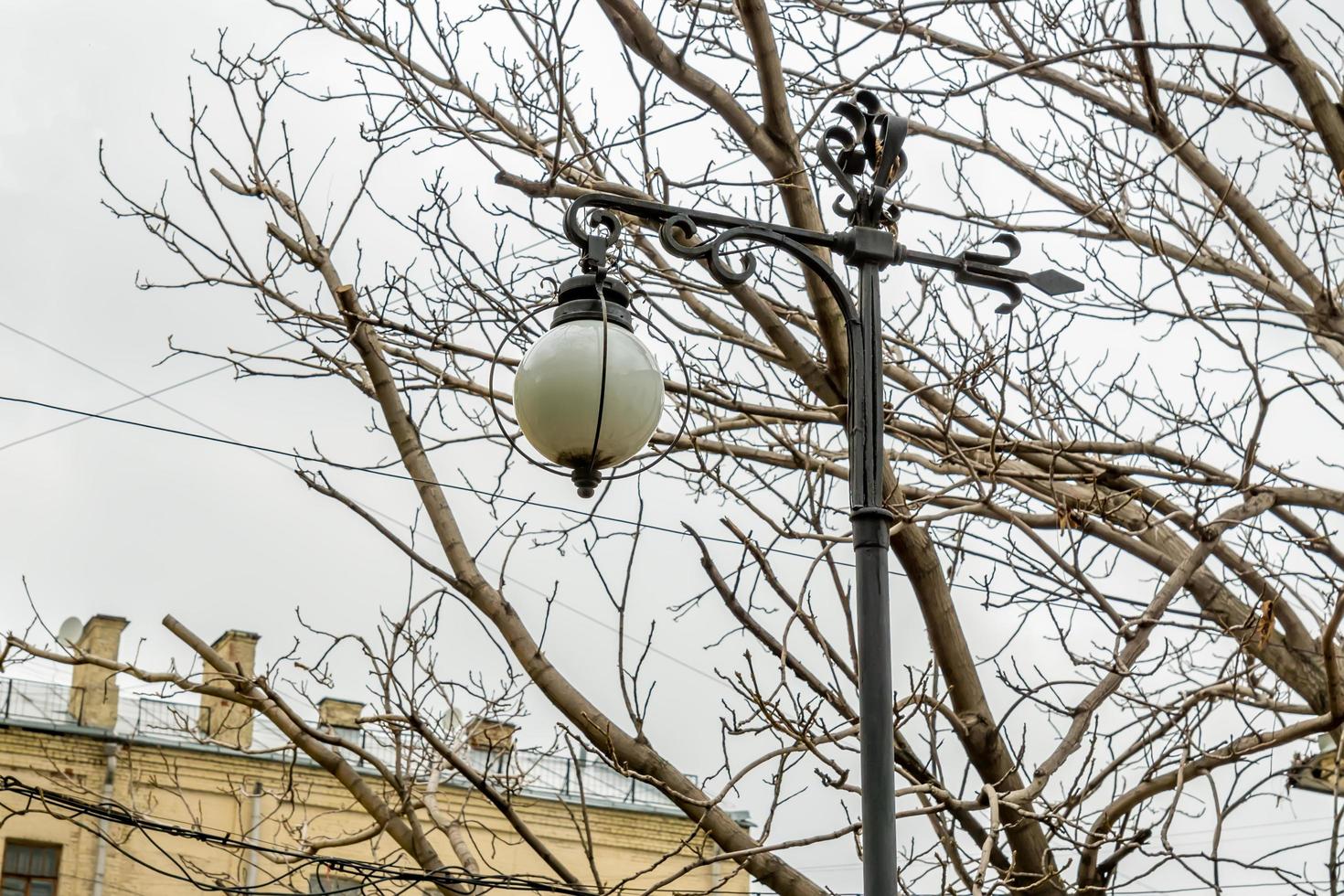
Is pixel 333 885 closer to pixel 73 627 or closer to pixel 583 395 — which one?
pixel 73 627

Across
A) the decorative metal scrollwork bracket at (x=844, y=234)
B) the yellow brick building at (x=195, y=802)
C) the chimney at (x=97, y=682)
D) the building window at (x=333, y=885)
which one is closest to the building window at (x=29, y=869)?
the yellow brick building at (x=195, y=802)

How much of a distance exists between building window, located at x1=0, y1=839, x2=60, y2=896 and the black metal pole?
18.6 m

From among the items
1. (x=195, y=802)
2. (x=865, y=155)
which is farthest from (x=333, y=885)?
(x=865, y=155)

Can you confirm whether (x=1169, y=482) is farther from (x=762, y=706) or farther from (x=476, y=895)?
(x=476, y=895)

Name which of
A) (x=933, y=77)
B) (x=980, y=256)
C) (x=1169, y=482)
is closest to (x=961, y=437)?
(x=1169, y=482)

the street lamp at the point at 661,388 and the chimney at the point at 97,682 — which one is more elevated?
the chimney at the point at 97,682

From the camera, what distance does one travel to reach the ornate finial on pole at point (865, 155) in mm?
4457

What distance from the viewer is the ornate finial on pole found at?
4.46 metres

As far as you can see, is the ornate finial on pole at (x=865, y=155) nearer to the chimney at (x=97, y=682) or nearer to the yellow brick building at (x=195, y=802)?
the yellow brick building at (x=195, y=802)

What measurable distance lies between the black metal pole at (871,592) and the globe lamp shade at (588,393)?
0.56m

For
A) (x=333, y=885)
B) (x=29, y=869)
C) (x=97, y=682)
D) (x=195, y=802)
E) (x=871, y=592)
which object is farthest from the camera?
(x=333, y=885)

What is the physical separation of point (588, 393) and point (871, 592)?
0.91 metres

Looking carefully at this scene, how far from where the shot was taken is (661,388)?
416 centimetres

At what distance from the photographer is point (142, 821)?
6867mm
